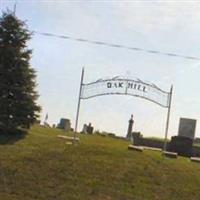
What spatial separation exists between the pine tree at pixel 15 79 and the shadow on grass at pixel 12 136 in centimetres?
17

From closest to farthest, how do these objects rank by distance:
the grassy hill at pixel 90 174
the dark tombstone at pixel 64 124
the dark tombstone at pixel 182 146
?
the grassy hill at pixel 90 174 < the dark tombstone at pixel 182 146 < the dark tombstone at pixel 64 124

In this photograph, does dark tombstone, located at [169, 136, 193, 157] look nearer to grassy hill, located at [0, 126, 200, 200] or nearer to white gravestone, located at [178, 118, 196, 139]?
white gravestone, located at [178, 118, 196, 139]

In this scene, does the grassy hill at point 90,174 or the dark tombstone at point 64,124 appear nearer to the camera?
the grassy hill at point 90,174

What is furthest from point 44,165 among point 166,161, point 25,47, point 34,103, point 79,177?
point 25,47

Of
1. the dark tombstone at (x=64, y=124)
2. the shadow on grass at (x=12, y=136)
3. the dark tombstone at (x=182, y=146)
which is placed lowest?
the shadow on grass at (x=12, y=136)

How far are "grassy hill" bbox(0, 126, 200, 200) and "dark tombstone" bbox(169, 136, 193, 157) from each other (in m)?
4.43

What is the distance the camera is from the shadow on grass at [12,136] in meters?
22.6

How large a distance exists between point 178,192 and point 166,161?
3354mm

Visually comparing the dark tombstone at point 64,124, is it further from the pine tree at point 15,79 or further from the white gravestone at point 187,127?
the pine tree at point 15,79

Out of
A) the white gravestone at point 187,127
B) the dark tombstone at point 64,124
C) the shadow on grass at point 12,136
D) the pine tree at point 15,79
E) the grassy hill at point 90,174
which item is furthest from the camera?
the dark tombstone at point 64,124

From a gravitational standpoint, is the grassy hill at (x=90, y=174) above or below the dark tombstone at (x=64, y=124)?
below

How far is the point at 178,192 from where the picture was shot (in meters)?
17.6

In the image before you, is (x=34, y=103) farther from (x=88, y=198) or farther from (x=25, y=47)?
(x=88, y=198)

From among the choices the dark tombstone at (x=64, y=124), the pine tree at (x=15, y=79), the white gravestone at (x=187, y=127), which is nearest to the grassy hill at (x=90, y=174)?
the pine tree at (x=15, y=79)
